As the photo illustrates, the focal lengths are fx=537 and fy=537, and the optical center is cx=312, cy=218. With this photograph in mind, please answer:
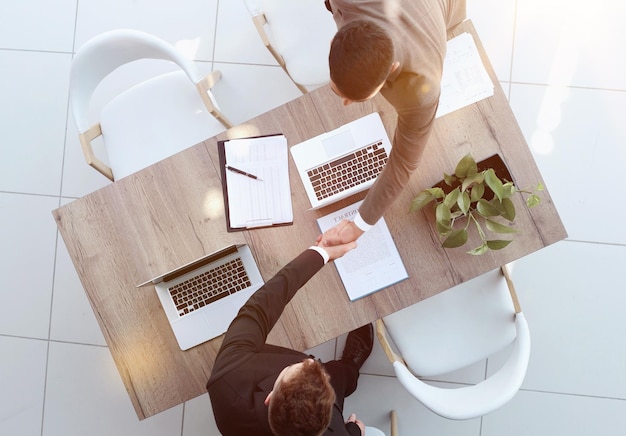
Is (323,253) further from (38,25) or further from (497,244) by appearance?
(38,25)

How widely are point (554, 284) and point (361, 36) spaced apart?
179 cm

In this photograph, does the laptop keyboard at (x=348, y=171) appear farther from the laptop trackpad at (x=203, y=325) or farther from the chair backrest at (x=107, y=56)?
the chair backrest at (x=107, y=56)

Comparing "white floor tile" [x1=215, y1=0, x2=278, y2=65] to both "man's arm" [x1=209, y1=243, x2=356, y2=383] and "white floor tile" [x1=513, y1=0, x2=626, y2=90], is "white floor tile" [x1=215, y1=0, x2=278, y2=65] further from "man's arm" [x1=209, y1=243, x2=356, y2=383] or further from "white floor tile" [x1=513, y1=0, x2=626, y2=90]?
"man's arm" [x1=209, y1=243, x2=356, y2=383]

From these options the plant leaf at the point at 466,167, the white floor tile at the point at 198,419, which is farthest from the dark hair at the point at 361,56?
the white floor tile at the point at 198,419

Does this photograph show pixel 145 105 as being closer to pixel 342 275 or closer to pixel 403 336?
pixel 342 275

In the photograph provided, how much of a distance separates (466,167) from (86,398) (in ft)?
7.25

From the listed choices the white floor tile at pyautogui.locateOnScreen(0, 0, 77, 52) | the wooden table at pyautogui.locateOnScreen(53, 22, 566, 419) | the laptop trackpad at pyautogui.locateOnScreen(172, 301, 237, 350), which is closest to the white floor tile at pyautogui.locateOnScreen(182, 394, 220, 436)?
the wooden table at pyautogui.locateOnScreen(53, 22, 566, 419)

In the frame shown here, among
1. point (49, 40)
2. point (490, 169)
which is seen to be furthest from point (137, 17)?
point (490, 169)

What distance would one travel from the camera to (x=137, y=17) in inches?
109

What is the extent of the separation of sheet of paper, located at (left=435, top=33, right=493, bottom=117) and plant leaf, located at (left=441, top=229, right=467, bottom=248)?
0.41m

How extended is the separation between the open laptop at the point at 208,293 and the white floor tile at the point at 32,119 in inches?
52.1

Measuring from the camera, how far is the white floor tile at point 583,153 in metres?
2.57

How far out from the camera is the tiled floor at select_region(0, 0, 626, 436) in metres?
2.55

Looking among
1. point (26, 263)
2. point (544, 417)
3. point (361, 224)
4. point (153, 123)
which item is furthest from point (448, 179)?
point (26, 263)
